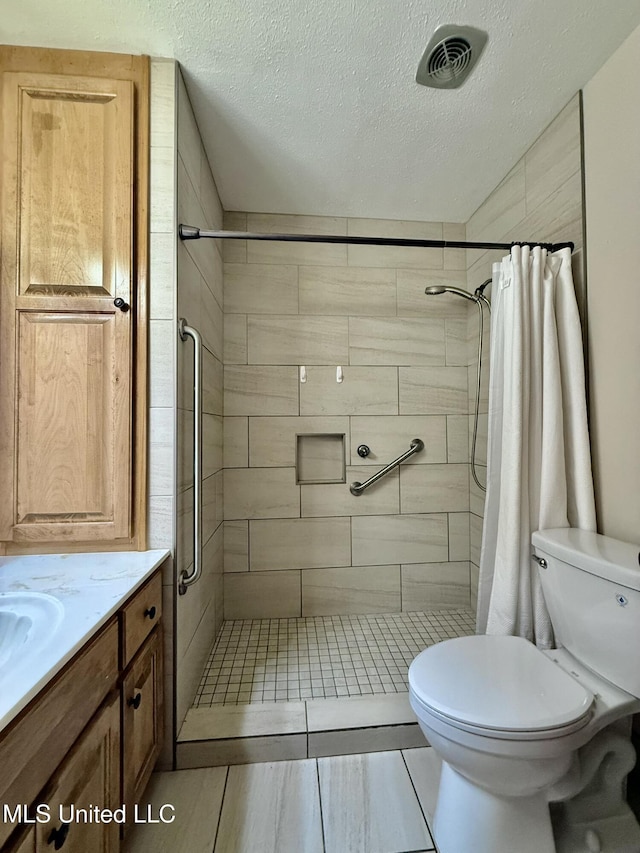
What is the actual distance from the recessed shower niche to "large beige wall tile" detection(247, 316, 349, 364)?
442 millimetres

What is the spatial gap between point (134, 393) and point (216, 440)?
2.24ft

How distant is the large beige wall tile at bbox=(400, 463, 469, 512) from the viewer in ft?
6.89

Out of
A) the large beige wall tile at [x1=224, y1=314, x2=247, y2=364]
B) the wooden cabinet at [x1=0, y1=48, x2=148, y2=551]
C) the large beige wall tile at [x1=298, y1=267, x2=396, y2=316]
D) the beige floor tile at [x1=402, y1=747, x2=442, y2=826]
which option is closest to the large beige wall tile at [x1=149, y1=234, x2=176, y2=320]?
the wooden cabinet at [x1=0, y1=48, x2=148, y2=551]

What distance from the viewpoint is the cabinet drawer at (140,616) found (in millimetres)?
924

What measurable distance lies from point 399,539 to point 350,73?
2.08 m

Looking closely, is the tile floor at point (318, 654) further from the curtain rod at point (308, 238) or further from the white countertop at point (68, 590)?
the curtain rod at point (308, 238)

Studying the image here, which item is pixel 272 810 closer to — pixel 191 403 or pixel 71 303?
pixel 191 403

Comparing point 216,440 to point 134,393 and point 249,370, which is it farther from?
point 134,393

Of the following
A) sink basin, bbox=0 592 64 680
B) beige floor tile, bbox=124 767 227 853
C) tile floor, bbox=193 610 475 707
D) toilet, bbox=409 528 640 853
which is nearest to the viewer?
sink basin, bbox=0 592 64 680

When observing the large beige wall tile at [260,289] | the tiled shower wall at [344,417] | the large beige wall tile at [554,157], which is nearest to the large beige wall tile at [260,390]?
the tiled shower wall at [344,417]

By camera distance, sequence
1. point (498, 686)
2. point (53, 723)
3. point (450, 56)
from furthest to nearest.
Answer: point (450, 56)
point (498, 686)
point (53, 723)

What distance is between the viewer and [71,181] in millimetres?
1176

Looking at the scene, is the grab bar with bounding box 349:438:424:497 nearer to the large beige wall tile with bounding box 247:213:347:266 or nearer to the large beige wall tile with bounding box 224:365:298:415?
the large beige wall tile with bounding box 224:365:298:415

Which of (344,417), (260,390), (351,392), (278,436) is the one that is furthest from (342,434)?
(260,390)
